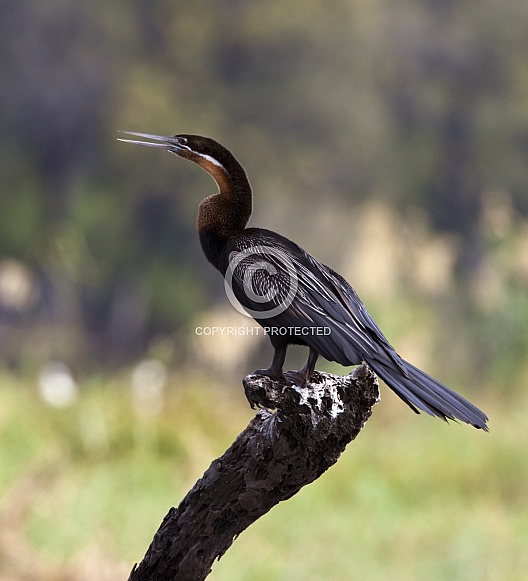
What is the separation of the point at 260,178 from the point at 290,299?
11.0 m

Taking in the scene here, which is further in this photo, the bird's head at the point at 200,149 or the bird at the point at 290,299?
the bird's head at the point at 200,149

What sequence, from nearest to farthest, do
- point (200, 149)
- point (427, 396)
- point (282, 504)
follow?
point (427, 396) < point (200, 149) < point (282, 504)

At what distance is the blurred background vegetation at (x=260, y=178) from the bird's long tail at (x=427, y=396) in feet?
12.8

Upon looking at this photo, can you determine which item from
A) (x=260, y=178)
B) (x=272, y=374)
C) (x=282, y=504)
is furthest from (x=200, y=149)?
(x=260, y=178)

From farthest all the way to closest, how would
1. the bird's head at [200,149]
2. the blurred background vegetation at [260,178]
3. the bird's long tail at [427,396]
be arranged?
1. the blurred background vegetation at [260,178]
2. the bird's head at [200,149]
3. the bird's long tail at [427,396]

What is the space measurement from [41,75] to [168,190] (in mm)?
2251

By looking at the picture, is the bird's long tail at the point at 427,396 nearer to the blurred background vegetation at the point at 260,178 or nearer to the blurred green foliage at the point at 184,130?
the blurred background vegetation at the point at 260,178

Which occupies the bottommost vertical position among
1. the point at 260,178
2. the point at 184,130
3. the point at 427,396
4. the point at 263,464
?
the point at 263,464

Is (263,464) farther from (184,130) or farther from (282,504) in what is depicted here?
(184,130)

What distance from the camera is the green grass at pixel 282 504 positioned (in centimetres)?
420

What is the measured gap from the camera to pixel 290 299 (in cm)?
207

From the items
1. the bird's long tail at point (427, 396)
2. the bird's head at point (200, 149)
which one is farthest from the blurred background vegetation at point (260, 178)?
the bird's long tail at point (427, 396)

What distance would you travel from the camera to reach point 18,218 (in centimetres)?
1253

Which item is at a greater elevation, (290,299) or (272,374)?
(290,299)
